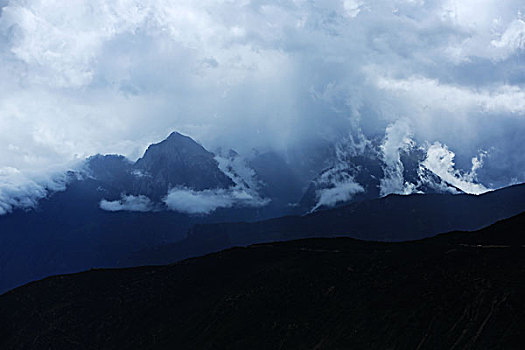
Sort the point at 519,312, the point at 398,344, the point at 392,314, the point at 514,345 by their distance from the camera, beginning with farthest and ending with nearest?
the point at 392,314 → the point at 398,344 → the point at 519,312 → the point at 514,345

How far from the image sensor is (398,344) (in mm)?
180500

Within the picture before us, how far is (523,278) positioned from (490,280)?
1008cm

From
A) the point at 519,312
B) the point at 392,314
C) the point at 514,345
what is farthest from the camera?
the point at 392,314

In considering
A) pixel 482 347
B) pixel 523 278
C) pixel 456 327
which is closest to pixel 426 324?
pixel 456 327

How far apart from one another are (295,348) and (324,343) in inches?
407

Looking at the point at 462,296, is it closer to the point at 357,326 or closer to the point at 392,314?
the point at 392,314

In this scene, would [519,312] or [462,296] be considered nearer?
[519,312]

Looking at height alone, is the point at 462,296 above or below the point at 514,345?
above

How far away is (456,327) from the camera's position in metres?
176

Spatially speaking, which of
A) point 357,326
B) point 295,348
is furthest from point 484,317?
point 295,348

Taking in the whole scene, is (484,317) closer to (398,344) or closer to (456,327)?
(456,327)

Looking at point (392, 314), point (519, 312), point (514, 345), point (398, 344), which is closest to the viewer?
point (514, 345)

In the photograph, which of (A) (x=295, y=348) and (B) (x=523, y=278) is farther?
(A) (x=295, y=348)

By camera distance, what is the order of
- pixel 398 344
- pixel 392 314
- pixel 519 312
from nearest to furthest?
pixel 519 312 < pixel 398 344 < pixel 392 314
